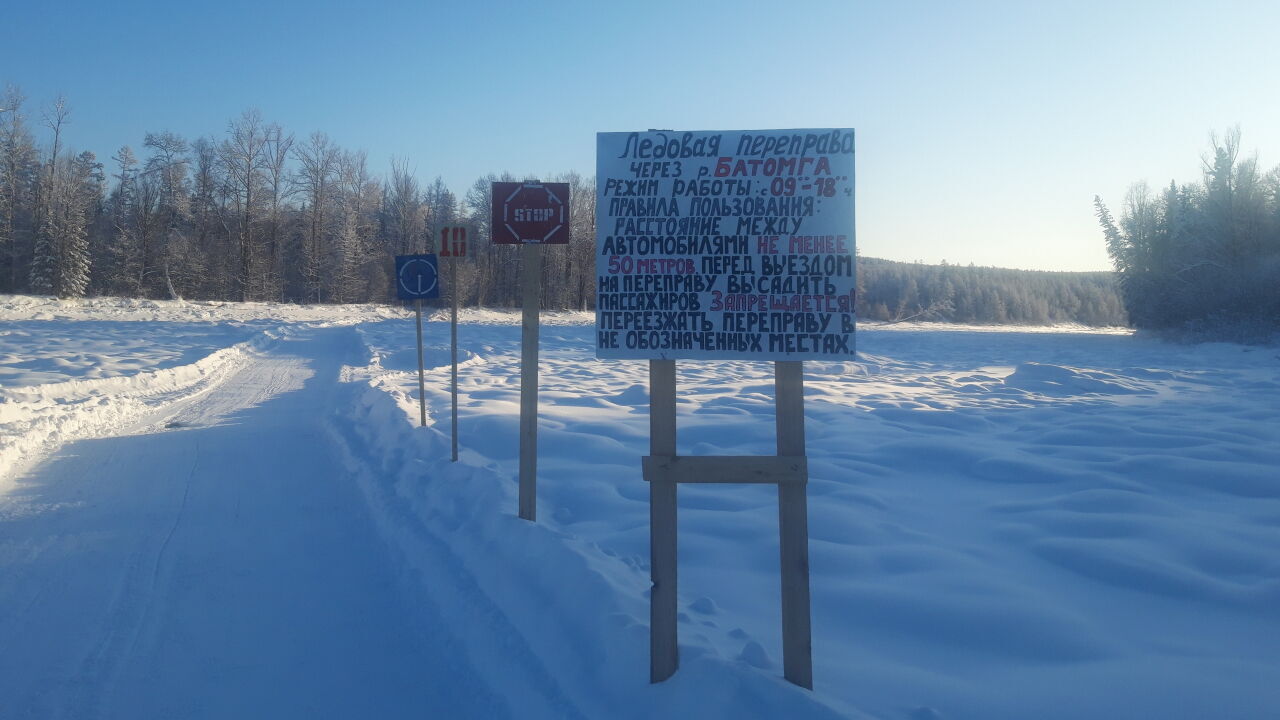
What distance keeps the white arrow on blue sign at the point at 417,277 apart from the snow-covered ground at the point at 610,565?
6.02ft

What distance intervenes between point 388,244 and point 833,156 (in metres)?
67.9

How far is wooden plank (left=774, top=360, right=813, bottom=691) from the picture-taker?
3.21m

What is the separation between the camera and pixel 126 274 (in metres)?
47.0

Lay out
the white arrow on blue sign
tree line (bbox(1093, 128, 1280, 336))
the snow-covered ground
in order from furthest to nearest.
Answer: tree line (bbox(1093, 128, 1280, 336)) < the white arrow on blue sign < the snow-covered ground

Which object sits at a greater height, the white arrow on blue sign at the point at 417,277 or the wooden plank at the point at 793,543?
the white arrow on blue sign at the point at 417,277

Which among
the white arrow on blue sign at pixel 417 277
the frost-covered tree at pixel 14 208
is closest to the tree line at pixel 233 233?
the frost-covered tree at pixel 14 208

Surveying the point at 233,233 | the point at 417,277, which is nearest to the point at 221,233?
the point at 233,233

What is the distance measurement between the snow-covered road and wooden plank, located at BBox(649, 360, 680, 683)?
848 mm

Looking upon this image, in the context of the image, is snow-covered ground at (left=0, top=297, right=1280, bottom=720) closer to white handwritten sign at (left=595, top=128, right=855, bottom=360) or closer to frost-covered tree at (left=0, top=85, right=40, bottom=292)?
white handwritten sign at (left=595, top=128, right=855, bottom=360)

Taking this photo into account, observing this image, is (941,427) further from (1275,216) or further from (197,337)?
(1275,216)

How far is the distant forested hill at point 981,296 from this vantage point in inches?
2908

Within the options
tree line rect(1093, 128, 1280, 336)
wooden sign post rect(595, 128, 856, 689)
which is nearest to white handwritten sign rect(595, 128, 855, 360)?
wooden sign post rect(595, 128, 856, 689)

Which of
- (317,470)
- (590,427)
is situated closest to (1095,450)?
(590,427)

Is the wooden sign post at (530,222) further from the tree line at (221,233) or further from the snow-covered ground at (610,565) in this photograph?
the tree line at (221,233)
